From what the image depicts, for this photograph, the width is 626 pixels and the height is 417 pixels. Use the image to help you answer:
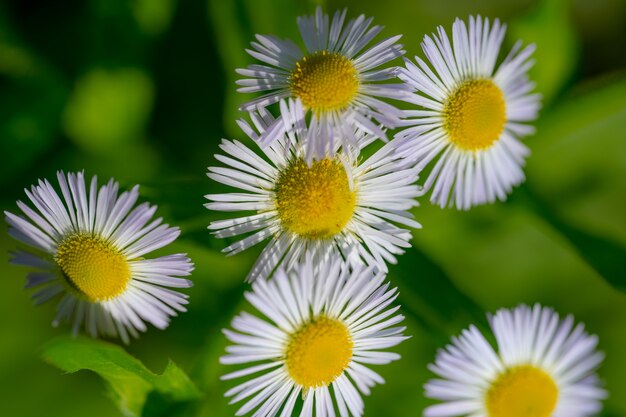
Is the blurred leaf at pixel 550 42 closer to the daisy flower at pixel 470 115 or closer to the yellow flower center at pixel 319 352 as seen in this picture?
the daisy flower at pixel 470 115

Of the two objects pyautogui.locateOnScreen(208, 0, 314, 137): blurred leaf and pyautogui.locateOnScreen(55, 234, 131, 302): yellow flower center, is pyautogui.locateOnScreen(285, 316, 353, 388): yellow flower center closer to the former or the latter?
pyautogui.locateOnScreen(55, 234, 131, 302): yellow flower center

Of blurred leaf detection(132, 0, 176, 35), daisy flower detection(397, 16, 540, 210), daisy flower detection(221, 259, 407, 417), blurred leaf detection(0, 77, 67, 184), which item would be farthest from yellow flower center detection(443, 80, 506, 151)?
blurred leaf detection(0, 77, 67, 184)

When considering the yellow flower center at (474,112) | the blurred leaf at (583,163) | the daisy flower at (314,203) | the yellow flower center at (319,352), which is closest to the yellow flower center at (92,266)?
the daisy flower at (314,203)

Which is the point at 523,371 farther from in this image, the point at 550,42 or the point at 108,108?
the point at 108,108

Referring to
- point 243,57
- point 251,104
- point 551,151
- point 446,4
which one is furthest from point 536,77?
point 251,104

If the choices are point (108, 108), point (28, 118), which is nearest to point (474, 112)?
point (108, 108)

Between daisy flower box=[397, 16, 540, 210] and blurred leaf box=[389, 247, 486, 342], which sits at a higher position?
daisy flower box=[397, 16, 540, 210]
